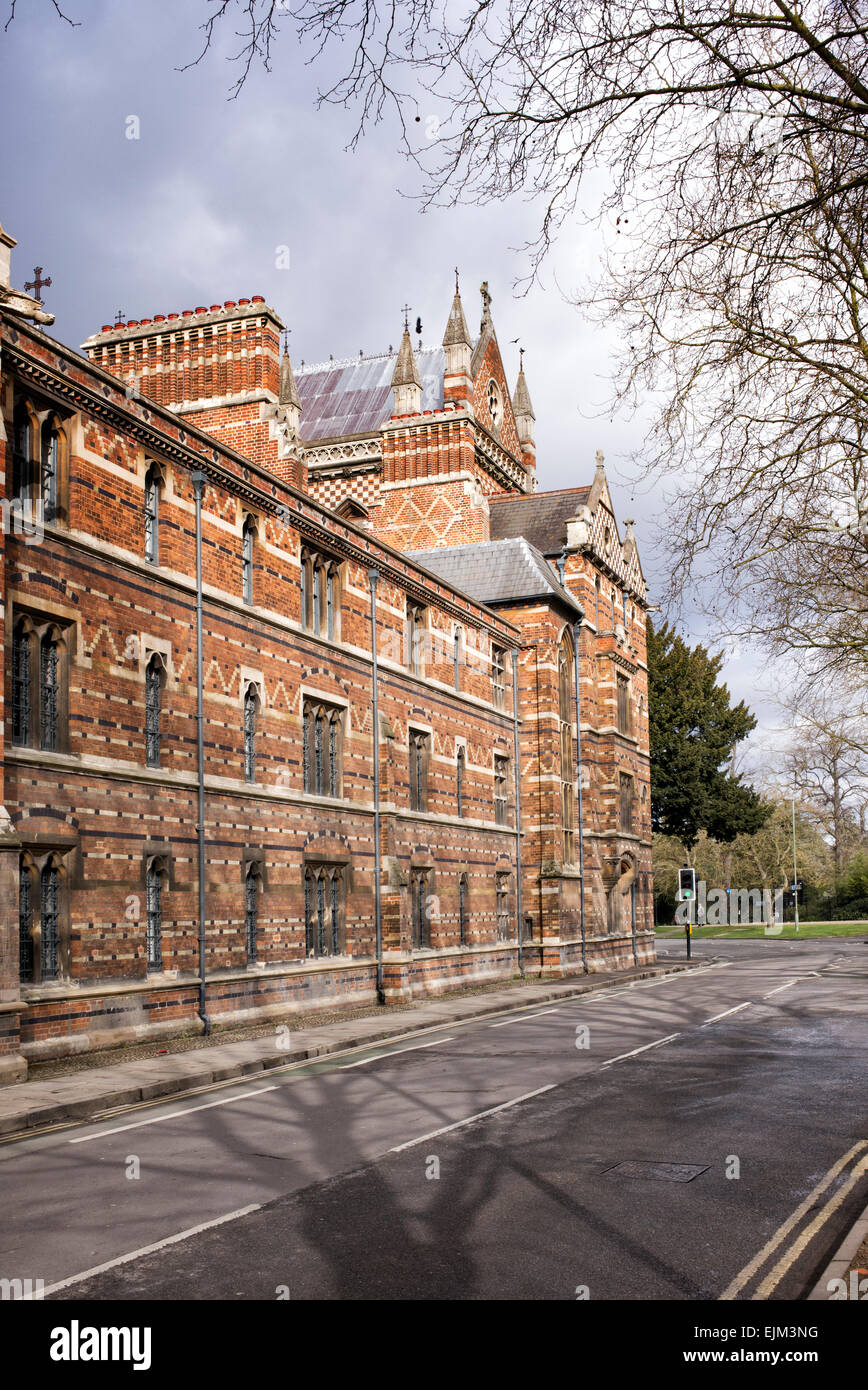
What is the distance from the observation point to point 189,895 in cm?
1895

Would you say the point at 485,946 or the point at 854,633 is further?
the point at 485,946

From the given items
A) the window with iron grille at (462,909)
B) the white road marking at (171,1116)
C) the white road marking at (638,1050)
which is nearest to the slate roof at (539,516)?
the window with iron grille at (462,909)

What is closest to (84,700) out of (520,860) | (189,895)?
(189,895)

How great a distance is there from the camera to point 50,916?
15984mm

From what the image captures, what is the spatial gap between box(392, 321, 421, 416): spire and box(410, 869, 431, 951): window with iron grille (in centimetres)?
2138

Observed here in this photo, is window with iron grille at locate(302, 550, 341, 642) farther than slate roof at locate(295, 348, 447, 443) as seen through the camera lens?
No

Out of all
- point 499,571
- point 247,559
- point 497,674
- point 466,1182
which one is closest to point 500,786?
point 497,674

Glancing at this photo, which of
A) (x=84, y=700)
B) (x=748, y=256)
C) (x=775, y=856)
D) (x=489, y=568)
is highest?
(x=489, y=568)

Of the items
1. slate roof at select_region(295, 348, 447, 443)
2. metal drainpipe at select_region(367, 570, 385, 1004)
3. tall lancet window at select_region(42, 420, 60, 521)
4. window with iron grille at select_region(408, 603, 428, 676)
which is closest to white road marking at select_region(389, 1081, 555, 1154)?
tall lancet window at select_region(42, 420, 60, 521)

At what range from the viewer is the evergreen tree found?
202 feet

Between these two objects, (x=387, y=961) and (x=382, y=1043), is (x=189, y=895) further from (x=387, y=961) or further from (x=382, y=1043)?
(x=387, y=961)

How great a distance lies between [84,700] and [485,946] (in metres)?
18.4

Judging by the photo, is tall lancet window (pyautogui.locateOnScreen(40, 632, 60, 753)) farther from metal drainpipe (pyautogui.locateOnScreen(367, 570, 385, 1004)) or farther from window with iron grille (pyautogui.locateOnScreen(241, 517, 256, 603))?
metal drainpipe (pyautogui.locateOnScreen(367, 570, 385, 1004))

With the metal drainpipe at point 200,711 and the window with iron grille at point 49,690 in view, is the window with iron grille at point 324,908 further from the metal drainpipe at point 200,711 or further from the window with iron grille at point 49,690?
the window with iron grille at point 49,690
